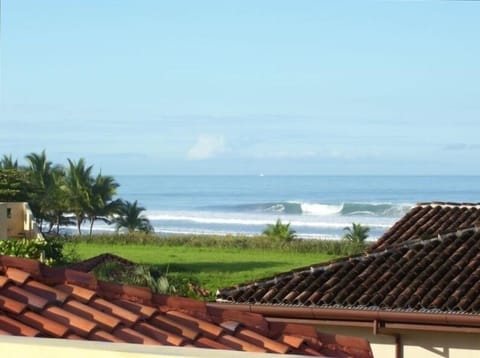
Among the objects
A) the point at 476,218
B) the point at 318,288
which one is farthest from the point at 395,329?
the point at 476,218

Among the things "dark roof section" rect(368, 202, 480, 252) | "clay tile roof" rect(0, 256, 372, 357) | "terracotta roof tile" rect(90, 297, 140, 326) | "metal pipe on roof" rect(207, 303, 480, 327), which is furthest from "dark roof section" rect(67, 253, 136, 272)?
"terracotta roof tile" rect(90, 297, 140, 326)

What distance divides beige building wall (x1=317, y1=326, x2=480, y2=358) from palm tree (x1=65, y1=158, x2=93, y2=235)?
4799 cm

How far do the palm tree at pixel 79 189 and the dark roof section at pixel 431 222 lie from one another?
141 ft

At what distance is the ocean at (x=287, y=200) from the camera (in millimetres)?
73375

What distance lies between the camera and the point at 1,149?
105 meters

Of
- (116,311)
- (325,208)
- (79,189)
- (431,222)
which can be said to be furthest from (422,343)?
(325,208)

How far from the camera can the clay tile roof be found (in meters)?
5.10

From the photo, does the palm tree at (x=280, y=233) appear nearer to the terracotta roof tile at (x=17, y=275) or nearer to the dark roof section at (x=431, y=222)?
the dark roof section at (x=431, y=222)

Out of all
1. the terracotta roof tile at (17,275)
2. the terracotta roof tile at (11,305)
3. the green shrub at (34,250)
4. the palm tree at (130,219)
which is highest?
the palm tree at (130,219)

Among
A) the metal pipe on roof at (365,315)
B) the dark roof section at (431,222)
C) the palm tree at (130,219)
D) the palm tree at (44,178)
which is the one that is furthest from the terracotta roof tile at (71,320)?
the palm tree at (130,219)

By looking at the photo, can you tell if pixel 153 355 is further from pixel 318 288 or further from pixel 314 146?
pixel 314 146

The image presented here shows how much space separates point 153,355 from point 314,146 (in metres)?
102

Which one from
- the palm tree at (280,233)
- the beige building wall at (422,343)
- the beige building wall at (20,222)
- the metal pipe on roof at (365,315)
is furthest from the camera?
the palm tree at (280,233)

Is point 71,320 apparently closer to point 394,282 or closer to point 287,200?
point 394,282
